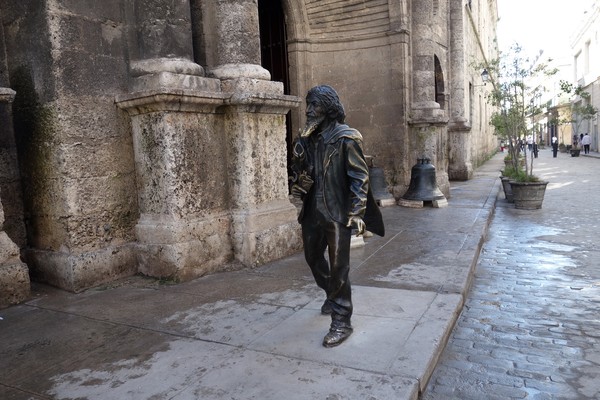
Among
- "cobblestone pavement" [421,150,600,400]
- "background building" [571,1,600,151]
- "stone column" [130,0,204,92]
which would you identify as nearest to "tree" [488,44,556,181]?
"cobblestone pavement" [421,150,600,400]

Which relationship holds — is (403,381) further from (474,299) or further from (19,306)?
(19,306)

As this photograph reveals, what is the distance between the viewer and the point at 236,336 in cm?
335

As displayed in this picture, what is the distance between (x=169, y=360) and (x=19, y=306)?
1.96 m

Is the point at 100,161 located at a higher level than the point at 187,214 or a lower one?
higher

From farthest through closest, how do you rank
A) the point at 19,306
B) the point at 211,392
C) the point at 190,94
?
the point at 190,94, the point at 19,306, the point at 211,392

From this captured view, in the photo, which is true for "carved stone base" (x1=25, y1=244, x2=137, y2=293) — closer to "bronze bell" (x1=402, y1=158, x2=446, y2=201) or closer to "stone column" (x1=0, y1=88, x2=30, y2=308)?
"stone column" (x1=0, y1=88, x2=30, y2=308)

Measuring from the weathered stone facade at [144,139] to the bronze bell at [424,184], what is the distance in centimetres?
448

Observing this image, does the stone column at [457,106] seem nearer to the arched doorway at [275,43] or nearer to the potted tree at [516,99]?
the potted tree at [516,99]

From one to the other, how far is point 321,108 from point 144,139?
233cm

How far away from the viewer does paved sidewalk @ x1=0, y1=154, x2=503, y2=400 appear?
2.68 metres

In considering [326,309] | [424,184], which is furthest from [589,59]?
[326,309]

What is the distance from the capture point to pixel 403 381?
2.62 meters

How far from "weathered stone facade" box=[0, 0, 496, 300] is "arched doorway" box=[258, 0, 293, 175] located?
448cm

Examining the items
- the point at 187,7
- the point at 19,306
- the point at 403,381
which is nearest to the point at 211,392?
the point at 403,381
